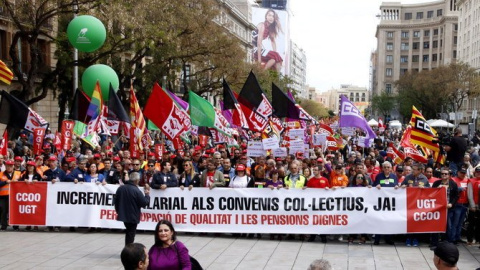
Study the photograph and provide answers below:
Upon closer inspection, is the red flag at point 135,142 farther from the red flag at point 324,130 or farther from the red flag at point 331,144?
the red flag at point 324,130

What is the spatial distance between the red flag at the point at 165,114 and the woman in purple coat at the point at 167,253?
32.1 ft

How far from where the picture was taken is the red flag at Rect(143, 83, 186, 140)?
15680mm

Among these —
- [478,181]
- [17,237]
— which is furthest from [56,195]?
[478,181]

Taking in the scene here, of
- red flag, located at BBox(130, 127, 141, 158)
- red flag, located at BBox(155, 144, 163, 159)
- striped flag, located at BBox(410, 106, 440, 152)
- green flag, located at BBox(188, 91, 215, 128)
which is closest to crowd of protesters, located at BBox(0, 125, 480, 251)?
striped flag, located at BBox(410, 106, 440, 152)

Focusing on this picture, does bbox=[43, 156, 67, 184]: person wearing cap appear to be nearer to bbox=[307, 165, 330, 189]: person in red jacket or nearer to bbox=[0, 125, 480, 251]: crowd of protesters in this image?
bbox=[0, 125, 480, 251]: crowd of protesters

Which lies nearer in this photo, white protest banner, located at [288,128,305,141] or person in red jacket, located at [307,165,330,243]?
person in red jacket, located at [307,165,330,243]

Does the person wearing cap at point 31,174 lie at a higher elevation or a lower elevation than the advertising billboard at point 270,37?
lower

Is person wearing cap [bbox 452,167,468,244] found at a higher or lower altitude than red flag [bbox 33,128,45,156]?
lower

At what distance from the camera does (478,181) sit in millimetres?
11539

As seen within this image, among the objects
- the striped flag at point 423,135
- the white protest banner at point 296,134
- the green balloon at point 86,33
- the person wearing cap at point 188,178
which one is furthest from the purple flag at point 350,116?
the green balloon at point 86,33

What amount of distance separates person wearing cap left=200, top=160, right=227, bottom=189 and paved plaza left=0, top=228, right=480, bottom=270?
3.42 ft

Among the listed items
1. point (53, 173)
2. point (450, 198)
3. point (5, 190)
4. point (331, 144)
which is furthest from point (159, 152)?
point (450, 198)

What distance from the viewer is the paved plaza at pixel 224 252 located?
32.8ft

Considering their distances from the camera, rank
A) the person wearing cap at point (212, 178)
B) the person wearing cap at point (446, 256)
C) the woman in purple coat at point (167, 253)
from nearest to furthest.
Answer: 1. the person wearing cap at point (446, 256)
2. the woman in purple coat at point (167, 253)
3. the person wearing cap at point (212, 178)
